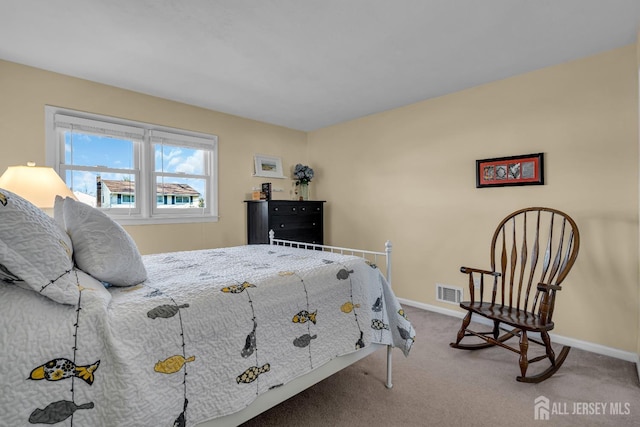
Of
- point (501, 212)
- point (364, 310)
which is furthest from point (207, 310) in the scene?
point (501, 212)

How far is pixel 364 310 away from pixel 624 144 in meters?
2.41

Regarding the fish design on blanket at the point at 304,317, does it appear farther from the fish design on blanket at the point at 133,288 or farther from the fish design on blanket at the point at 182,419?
the fish design on blanket at the point at 133,288

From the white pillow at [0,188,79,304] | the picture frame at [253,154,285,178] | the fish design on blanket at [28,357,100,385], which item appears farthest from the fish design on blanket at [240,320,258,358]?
the picture frame at [253,154,285,178]

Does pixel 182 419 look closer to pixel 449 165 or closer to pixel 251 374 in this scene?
pixel 251 374

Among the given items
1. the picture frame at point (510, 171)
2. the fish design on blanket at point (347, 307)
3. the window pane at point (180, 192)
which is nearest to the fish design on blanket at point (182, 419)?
the fish design on blanket at point (347, 307)

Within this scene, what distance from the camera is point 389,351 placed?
194cm

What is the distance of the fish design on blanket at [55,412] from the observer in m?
0.85

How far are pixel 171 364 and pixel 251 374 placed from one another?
1.14 feet

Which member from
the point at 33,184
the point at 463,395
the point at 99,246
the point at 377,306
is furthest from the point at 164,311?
the point at 33,184

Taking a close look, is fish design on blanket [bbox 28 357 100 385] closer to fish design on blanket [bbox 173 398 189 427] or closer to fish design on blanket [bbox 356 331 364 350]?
fish design on blanket [bbox 173 398 189 427]

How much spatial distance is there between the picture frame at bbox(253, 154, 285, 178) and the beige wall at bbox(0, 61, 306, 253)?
0.08 meters

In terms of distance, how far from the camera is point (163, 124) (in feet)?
11.0

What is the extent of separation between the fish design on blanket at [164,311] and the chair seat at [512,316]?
6.72 feet

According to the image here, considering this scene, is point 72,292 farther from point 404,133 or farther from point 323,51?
point 404,133
